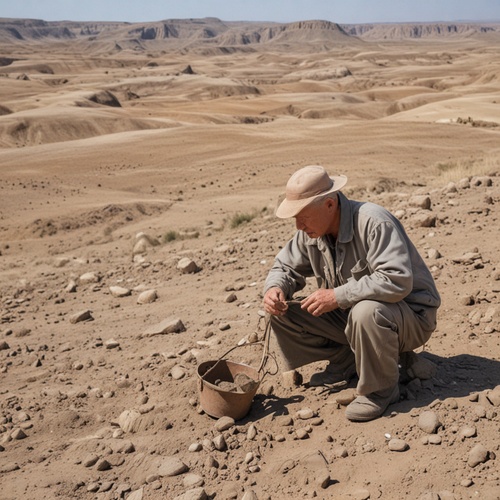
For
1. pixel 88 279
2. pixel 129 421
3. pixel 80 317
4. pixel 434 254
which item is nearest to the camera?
pixel 129 421

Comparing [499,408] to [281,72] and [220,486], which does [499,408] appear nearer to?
[220,486]

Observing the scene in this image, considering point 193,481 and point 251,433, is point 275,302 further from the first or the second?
point 193,481

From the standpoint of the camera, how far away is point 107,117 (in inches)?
1049

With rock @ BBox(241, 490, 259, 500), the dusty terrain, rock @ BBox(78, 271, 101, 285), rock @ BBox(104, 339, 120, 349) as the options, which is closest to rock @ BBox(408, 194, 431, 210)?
the dusty terrain

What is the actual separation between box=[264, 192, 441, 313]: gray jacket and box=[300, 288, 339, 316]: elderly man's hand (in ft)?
0.13

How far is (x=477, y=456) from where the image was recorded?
3012 mm

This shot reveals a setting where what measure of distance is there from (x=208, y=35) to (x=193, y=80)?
149 metres

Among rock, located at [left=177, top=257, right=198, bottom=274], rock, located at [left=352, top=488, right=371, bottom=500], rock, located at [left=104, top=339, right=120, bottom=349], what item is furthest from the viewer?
rock, located at [left=177, top=257, right=198, bottom=274]

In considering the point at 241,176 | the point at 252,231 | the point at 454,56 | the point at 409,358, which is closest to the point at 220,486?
the point at 409,358

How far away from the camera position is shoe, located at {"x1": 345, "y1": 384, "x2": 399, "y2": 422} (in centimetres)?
353

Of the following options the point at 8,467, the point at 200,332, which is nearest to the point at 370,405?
the point at 8,467

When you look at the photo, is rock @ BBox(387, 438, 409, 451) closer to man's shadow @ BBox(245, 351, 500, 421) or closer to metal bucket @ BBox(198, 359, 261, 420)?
man's shadow @ BBox(245, 351, 500, 421)

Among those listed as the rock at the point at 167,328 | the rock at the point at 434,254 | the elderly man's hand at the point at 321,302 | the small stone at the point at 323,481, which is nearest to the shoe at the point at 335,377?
the elderly man's hand at the point at 321,302

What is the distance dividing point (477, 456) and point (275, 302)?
1.26m
